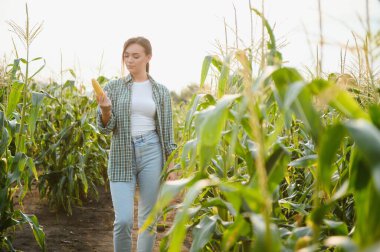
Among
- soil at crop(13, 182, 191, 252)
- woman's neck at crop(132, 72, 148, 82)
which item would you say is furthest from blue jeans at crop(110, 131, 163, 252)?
soil at crop(13, 182, 191, 252)

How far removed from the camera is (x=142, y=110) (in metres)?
3.34

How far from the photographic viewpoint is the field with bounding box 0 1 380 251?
1.18 metres

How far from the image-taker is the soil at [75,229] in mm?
4074

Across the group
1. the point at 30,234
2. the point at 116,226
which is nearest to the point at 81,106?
the point at 30,234

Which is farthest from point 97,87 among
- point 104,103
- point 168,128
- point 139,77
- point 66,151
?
point 66,151

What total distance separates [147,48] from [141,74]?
0.66 ft

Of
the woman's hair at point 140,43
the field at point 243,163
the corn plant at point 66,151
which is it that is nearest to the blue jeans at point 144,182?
the field at point 243,163

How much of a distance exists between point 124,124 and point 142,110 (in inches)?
6.6

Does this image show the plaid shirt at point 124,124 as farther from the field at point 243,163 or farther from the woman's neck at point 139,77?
the field at point 243,163

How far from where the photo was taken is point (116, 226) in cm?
315

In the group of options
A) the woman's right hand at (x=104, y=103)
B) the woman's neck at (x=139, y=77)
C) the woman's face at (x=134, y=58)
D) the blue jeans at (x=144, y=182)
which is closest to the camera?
the woman's right hand at (x=104, y=103)

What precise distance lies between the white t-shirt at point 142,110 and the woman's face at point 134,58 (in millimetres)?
135

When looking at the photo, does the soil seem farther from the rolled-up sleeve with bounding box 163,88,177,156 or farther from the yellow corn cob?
the yellow corn cob

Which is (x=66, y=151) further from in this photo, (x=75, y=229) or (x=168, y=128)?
(x=168, y=128)
